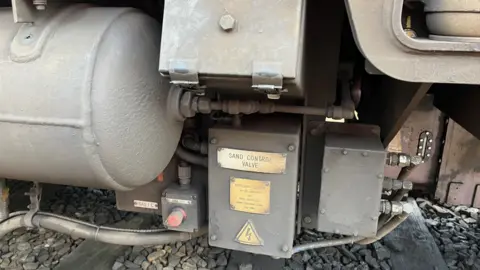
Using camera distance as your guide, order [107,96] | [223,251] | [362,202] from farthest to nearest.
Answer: [223,251] → [362,202] → [107,96]

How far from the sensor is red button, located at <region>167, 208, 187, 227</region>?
174 cm

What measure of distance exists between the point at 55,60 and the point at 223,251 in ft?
4.73

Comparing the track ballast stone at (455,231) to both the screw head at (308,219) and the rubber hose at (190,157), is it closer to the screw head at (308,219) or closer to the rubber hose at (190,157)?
the screw head at (308,219)

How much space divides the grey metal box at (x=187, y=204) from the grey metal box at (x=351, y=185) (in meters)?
0.48

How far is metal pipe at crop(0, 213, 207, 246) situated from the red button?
0.17 meters

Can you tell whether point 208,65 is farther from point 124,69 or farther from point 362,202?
point 362,202

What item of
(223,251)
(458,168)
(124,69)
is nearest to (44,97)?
(124,69)

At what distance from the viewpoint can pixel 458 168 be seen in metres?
2.42

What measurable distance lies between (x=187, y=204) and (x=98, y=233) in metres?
0.45

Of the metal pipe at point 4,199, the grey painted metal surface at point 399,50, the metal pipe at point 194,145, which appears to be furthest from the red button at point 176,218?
the grey painted metal surface at point 399,50

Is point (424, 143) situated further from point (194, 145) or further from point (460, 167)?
point (194, 145)

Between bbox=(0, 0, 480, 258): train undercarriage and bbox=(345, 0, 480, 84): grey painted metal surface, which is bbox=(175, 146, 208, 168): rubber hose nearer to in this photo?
bbox=(0, 0, 480, 258): train undercarriage

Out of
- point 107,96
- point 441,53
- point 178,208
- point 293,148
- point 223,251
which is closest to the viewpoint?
point 441,53

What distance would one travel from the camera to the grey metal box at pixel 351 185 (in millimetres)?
1559
